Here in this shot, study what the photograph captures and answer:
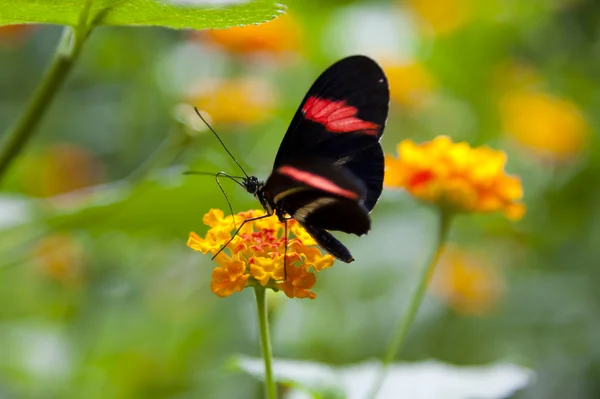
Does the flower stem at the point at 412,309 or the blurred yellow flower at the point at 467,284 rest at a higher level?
the blurred yellow flower at the point at 467,284

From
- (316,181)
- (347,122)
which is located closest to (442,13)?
(347,122)

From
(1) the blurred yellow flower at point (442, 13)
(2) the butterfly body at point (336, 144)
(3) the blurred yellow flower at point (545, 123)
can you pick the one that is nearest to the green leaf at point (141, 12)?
(2) the butterfly body at point (336, 144)

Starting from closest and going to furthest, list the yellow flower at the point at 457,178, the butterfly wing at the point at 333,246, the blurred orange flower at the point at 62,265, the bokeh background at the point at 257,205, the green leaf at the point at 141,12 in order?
1. the green leaf at the point at 141,12
2. the butterfly wing at the point at 333,246
3. the yellow flower at the point at 457,178
4. the bokeh background at the point at 257,205
5. the blurred orange flower at the point at 62,265

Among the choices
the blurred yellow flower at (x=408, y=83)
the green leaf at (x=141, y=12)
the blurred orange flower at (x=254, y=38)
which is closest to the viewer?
the green leaf at (x=141, y=12)

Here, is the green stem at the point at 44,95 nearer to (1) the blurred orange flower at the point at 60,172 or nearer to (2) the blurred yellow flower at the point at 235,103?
(2) the blurred yellow flower at the point at 235,103

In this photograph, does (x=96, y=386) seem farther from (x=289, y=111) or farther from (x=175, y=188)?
(x=289, y=111)

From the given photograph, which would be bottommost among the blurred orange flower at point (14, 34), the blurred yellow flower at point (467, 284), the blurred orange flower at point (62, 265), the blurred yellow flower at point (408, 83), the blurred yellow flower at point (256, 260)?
the blurred orange flower at point (62, 265)

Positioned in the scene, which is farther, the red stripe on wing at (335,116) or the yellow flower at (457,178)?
the yellow flower at (457,178)

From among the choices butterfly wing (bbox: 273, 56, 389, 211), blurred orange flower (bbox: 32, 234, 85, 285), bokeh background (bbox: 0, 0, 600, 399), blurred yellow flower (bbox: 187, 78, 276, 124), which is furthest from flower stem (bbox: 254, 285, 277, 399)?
blurred yellow flower (bbox: 187, 78, 276, 124)
